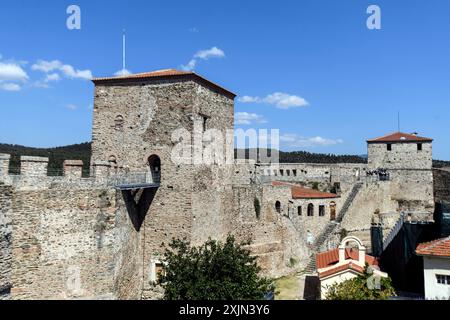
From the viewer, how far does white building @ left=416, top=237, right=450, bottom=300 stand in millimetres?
12320

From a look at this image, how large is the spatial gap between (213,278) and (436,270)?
7.39 m

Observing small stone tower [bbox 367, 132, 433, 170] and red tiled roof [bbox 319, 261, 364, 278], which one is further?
small stone tower [bbox 367, 132, 433, 170]

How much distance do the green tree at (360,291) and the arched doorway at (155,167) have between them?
877 cm

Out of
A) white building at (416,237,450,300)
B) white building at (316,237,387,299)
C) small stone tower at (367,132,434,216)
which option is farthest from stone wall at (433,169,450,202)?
small stone tower at (367,132,434,216)

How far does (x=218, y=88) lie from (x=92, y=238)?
9.54 m

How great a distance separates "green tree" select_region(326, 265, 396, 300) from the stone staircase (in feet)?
29.5

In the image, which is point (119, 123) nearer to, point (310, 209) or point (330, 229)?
point (310, 209)

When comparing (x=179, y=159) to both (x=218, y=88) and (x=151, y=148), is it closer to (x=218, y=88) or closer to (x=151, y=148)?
(x=151, y=148)

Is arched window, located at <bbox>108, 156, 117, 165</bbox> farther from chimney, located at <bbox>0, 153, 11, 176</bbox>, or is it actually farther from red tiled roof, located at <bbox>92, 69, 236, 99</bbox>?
chimney, located at <bbox>0, 153, 11, 176</bbox>

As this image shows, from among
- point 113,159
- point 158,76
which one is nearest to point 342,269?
point 113,159

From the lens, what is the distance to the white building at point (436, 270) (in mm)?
12320

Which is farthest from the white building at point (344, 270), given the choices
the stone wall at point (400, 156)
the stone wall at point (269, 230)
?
the stone wall at point (400, 156)

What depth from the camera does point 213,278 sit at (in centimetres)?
1212
